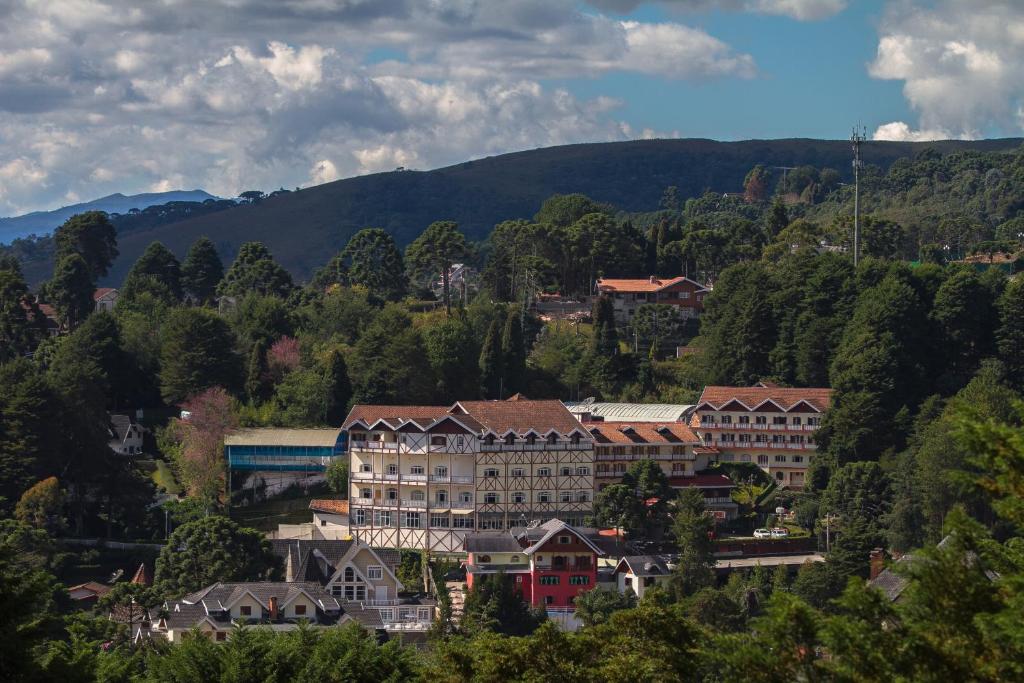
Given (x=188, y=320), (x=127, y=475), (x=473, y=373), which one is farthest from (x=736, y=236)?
(x=127, y=475)

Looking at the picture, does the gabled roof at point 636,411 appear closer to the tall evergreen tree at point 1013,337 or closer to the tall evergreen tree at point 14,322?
the tall evergreen tree at point 1013,337

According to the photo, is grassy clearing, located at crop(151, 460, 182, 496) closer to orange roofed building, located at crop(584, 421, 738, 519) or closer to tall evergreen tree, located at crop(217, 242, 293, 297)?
orange roofed building, located at crop(584, 421, 738, 519)

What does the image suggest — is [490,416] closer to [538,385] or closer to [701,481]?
[701,481]

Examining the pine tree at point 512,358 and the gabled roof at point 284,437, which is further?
the pine tree at point 512,358

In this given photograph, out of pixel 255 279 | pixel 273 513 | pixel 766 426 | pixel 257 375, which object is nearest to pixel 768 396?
pixel 766 426

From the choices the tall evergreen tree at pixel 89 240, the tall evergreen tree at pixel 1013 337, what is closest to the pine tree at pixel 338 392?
the tall evergreen tree at pixel 1013 337

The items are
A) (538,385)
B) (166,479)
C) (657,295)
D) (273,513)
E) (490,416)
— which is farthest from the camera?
(657,295)

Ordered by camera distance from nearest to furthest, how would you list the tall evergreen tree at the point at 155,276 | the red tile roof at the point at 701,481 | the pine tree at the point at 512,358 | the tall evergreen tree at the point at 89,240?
the red tile roof at the point at 701,481 → the pine tree at the point at 512,358 → the tall evergreen tree at the point at 155,276 → the tall evergreen tree at the point at 89,240

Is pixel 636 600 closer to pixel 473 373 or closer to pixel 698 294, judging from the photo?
pixel 473 373
